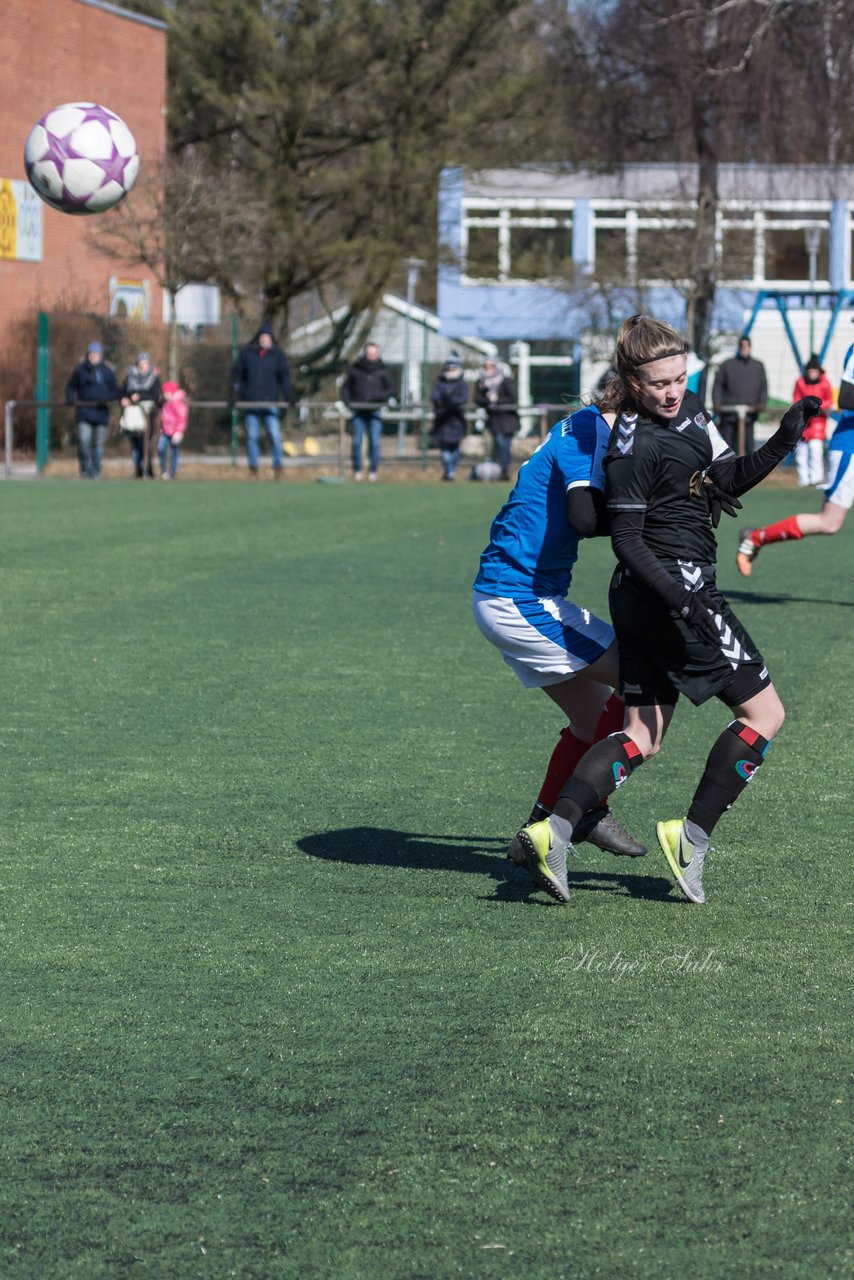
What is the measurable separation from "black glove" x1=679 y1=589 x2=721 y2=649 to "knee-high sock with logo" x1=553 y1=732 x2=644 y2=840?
414 millimetres

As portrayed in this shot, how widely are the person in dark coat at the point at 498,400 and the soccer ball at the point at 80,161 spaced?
9.40 metres

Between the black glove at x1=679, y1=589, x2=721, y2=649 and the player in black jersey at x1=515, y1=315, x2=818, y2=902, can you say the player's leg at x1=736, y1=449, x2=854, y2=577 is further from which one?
the black glove at x1=679, y1=589, x2=721, y2=649

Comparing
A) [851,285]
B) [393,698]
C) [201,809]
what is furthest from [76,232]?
[201,809]

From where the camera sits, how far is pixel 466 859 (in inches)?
230

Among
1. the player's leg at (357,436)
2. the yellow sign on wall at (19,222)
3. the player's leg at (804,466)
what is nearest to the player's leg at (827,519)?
the player's leg at (804,466)

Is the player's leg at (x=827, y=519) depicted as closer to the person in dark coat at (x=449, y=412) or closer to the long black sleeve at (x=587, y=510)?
the long black sleeve at (x=587, y=510)

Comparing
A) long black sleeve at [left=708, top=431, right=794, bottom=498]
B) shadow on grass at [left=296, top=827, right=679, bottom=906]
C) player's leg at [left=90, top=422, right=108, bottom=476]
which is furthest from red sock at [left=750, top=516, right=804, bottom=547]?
player's leg at [left=90, top=422, right=108, bottom=476]

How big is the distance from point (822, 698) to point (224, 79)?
3186cm

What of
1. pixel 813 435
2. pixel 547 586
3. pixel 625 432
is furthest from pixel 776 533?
pixel 813 435

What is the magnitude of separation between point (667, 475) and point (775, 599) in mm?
8219

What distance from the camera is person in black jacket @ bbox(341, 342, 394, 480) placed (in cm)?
2558

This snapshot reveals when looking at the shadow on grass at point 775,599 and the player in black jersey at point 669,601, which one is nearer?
the player in black jersey at point 669,601

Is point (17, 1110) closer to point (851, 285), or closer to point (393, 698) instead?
point (393, 698)

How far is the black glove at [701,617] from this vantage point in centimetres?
485
